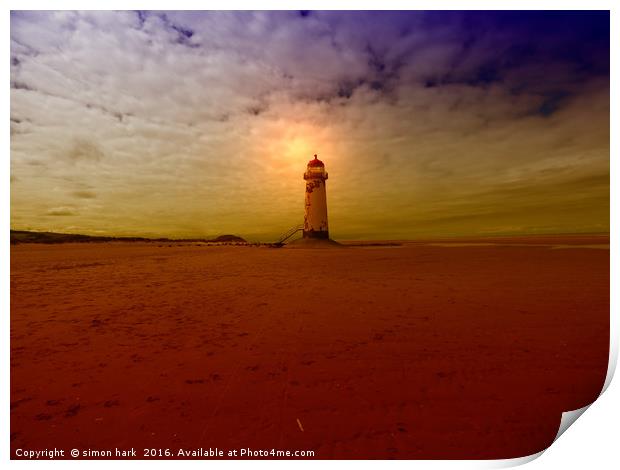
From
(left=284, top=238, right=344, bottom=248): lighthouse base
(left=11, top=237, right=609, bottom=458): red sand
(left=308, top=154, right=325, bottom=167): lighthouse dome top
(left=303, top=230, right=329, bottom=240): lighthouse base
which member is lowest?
(left=11, top=237, right=609, bottom=458): red sand

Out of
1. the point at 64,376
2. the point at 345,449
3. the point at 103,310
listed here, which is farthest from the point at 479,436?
the point at 103,310

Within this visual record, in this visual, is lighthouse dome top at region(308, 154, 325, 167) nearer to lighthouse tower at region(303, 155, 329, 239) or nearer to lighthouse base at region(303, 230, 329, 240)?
lighthouse tower at region(303, 155, 329, 239)

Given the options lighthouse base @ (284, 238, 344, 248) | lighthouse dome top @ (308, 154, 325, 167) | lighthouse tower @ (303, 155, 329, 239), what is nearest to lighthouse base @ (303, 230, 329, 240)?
lighthouse tower @ (303, 155, 329, 239)

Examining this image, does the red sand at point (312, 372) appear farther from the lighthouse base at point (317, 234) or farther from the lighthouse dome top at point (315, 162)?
the lighthouse dome top at point (315, 162)

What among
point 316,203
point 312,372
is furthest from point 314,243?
point 312,372

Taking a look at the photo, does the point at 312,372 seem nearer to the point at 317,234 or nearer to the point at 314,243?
the point at 314,243

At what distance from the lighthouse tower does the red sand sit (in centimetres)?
2005

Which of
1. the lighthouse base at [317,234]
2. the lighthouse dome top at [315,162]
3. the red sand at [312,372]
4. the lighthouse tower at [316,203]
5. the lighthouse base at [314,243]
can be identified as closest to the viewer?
the red sand at [312,372]

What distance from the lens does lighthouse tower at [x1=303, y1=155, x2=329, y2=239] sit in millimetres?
26094

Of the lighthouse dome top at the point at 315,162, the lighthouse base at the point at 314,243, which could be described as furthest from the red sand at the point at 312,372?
the lighthouse dome top at the point at 315,162

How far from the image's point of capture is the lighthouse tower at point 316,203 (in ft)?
85.6

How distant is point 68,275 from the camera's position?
9766 mm

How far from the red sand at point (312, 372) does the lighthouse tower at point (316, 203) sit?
20047mm
